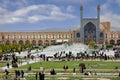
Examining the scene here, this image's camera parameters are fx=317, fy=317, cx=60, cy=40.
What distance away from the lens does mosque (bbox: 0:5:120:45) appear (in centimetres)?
7900

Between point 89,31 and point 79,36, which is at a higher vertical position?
point 89,31

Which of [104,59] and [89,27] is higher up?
[89,27]

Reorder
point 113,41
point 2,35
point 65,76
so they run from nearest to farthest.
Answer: point 65,76
point 113,41
point 2,35

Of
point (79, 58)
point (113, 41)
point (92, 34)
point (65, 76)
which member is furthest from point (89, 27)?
point (65, 76)

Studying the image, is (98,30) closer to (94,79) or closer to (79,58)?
(79,58)

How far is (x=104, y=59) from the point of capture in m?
34.4

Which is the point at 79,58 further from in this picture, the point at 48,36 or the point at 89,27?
the point at 48,36

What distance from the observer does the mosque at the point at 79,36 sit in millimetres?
79000

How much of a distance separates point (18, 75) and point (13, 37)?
7287 cm

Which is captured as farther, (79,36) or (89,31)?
(79,36)

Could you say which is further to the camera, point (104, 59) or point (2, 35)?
point (2, 35)

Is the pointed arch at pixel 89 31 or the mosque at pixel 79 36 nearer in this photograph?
the mosque at pixel 79 36

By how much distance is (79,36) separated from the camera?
8100cm

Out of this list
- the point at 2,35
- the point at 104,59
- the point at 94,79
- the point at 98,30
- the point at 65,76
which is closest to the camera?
the point at 94,79
